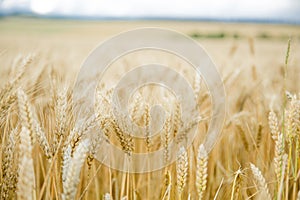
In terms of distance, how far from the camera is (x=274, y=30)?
27.6m

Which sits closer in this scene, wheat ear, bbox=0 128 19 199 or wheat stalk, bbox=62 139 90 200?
wheat stalk, bbox=62 139 90 200

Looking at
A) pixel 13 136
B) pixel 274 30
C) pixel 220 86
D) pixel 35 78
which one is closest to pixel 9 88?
pixel 13 136

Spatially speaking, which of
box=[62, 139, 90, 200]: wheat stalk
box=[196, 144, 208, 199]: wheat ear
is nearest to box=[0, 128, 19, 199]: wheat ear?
box=[62, 139, 90, 200]: wheat stalk

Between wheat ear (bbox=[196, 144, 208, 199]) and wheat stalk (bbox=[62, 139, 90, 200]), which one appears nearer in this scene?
wheat stalk (bbox=[62, 139, 90, 200])

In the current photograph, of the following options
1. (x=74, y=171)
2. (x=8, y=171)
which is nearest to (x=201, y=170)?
(x=74, y=171)

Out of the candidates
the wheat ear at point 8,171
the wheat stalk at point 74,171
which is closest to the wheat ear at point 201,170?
the wheat stalk at point 74,171

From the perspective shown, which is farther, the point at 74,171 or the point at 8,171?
the point at 8,171

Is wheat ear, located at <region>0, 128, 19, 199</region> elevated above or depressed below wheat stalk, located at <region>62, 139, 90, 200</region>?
above

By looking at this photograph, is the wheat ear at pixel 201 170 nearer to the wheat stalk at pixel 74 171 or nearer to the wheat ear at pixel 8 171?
the wheat stalk at pixel 74 171

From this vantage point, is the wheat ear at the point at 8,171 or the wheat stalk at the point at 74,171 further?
the wheat ear at the point at 8,171

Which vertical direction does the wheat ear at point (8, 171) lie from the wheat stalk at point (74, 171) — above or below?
above

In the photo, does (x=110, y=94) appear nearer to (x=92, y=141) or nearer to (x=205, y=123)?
(x=92, y=141)

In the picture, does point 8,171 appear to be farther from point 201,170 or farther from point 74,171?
point 201,170

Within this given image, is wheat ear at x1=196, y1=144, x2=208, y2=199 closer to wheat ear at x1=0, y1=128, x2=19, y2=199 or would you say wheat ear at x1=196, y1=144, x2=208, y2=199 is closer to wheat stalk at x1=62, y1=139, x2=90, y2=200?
wheat stalk at x1=62, y1=139, x2=90, y2=200
